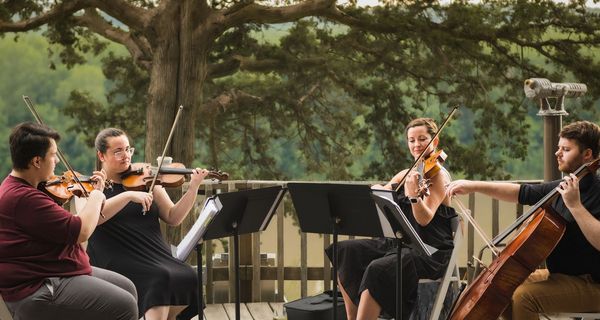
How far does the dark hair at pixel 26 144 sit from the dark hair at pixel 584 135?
2271mm

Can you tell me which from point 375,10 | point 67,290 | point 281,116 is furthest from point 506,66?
point 67,290

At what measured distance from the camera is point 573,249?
168 inches

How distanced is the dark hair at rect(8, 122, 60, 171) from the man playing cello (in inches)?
83.7

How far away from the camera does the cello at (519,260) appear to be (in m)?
4.01

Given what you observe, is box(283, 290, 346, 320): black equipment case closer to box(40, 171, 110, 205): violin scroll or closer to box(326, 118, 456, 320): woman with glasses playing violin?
box(326, 118, 456, 320): woman with glasses playing violin

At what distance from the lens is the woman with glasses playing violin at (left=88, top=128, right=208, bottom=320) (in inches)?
186

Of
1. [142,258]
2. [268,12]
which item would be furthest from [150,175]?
[268,12]

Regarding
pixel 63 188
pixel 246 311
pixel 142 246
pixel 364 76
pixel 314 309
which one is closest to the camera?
pixel 63 188

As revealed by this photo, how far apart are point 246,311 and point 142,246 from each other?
5.10ft

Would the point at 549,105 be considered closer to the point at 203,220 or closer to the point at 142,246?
the point at 203,220

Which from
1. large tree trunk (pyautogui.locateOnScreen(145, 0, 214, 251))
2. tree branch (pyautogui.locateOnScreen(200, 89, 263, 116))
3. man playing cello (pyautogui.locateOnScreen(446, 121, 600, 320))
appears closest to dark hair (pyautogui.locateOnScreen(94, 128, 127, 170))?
man playing cello (pyautogui.locateOnScreen(446, 121, 600, 320))

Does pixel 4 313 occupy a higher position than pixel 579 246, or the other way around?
pixel 579 246

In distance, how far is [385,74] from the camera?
11.2 m

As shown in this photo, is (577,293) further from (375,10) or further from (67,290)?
(375,10)
